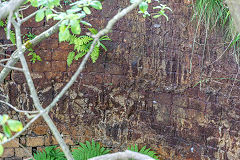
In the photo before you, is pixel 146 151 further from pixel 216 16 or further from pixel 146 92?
pixel 216 16

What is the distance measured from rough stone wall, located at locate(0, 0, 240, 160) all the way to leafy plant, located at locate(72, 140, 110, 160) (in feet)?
0.26

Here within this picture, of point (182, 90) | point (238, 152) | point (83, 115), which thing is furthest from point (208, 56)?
point (83, 115)

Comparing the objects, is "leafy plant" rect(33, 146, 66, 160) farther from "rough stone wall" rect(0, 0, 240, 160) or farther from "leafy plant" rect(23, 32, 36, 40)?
"leafy plant" rect(23, 32, 36, 40)

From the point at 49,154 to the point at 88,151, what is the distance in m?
0.41

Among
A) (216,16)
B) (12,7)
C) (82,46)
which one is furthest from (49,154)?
(216,16)

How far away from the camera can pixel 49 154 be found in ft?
9.12

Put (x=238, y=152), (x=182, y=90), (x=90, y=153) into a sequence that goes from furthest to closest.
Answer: (x=90, y=153) < (x=182, y=90) < (x=238, y=152)

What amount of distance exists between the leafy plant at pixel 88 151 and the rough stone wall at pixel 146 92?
0.08m

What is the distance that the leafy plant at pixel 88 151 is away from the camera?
2.74m

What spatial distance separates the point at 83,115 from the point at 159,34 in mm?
1109

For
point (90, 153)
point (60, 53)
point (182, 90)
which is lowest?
point (90, 153)

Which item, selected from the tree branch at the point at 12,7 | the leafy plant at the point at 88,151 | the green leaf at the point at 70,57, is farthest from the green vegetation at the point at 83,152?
the tree branch at the point at 12,7

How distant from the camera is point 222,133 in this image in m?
2.36

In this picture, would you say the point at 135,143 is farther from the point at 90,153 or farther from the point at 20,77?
the point at 20,77
